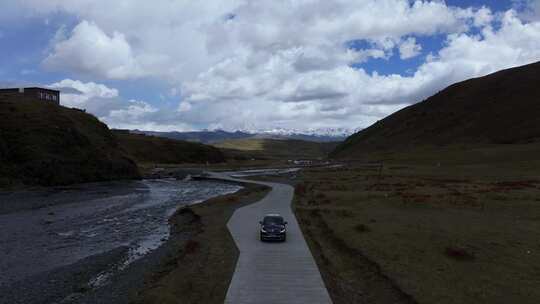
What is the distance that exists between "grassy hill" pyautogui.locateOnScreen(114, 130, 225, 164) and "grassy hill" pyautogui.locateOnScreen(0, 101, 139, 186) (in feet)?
184

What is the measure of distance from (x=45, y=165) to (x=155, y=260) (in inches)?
2651

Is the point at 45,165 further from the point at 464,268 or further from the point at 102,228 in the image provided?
the point at 464,268

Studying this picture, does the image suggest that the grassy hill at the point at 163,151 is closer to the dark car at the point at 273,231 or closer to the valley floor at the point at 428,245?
the valley floor at the point at 428,245

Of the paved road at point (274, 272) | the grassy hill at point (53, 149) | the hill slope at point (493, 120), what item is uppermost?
the hill slope at point (493, 120)

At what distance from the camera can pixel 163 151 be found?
186 m

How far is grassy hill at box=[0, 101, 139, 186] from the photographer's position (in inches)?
3359

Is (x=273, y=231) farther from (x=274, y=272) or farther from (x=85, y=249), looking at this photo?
(x=85, y=249)

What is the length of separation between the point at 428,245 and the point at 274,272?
9.66 m

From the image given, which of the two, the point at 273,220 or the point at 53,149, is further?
the point at 53,149

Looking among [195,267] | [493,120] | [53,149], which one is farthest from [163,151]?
[195,267]

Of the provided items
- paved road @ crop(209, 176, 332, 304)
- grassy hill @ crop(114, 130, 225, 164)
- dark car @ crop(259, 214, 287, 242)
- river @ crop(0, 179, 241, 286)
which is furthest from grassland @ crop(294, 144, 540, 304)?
grassy hill @ crop(114, 130, 225, 164)

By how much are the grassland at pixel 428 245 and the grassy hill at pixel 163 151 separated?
128 metres

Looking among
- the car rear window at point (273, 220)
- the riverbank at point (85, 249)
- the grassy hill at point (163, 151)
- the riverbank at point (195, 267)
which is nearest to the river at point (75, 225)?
the riverbank at point (85, 249)

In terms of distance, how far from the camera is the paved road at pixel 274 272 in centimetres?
1830
